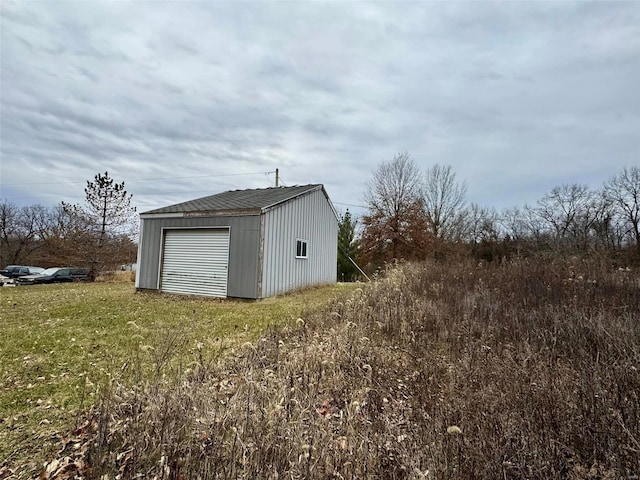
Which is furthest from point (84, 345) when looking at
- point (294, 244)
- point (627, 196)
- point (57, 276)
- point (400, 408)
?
point (627, 196)

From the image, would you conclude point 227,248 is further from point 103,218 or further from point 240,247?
point 103,218

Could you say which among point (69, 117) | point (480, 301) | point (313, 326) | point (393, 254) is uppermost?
point (69, 117)

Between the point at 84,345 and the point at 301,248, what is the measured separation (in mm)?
8137

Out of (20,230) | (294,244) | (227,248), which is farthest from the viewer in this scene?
(20,230)

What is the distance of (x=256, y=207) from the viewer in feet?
32.8

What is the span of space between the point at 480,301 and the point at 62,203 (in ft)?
78.4

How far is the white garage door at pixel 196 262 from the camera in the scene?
10.4 m

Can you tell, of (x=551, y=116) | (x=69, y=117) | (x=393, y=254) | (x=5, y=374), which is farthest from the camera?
(x=393, y=254)

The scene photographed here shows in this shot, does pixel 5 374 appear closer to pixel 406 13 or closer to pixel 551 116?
pixel 406 13

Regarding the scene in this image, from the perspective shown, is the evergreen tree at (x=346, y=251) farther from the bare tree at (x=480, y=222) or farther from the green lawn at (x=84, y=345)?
the green lawn at (x=84, y=345)

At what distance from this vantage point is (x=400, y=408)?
2.72m

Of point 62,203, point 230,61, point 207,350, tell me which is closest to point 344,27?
point 230,61

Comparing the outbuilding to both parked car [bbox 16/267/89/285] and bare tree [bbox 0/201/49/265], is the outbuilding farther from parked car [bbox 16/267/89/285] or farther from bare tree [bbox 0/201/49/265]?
bare tree [bbox 0/201/49/265]

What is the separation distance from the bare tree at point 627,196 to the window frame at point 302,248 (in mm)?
22082
